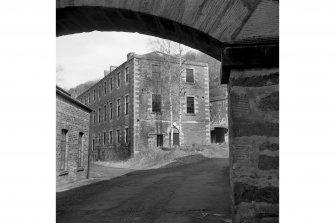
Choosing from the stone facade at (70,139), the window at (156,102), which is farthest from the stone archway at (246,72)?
the window at (156,102)

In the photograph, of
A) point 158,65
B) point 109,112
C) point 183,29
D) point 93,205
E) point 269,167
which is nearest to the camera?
point 269,167

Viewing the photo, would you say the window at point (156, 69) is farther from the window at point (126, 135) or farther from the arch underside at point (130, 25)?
the arch underside at point (130, 25)

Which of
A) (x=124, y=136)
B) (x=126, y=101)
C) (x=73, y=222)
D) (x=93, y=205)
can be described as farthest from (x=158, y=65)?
(x=73, y=222)

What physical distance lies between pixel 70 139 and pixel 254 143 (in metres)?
12.9

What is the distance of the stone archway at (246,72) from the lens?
8.21ft

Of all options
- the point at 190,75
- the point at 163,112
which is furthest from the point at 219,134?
the point at 163,112

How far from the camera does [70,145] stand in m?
14.4

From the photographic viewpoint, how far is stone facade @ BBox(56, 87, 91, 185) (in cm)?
1307

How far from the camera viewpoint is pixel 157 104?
27.1 m

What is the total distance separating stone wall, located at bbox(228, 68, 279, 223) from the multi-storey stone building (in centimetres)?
2312

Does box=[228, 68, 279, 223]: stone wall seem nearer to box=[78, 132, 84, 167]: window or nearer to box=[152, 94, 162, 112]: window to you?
box=[78, 132, 84, 167]: window

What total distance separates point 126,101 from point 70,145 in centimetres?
1353

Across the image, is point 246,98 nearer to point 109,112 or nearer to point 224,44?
point 224,44

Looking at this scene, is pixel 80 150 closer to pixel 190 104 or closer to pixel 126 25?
pixel 190 104
